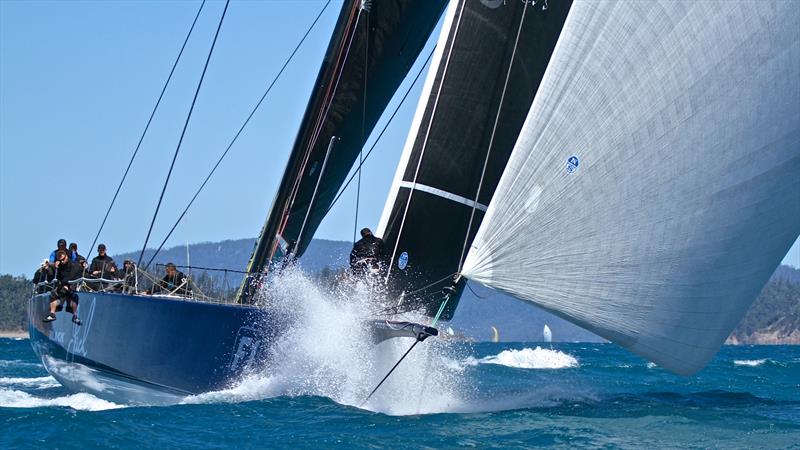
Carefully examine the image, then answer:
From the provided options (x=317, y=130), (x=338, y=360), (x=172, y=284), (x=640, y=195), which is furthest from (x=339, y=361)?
(x=640, y=195)

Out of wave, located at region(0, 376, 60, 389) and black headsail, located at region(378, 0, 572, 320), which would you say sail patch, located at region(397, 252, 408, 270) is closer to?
black headsail, located at region(378, 0, 572, 320)

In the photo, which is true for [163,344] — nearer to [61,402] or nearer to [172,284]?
[172,284]

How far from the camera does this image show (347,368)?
1125 centimetres

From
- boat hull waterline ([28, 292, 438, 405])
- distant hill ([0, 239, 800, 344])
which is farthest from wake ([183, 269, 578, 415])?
distant hill ([0, 239, 800, 344])

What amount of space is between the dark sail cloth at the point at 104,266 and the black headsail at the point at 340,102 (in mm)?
2068

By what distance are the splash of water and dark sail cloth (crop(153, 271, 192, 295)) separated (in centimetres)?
150

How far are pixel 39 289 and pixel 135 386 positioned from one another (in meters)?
4.98

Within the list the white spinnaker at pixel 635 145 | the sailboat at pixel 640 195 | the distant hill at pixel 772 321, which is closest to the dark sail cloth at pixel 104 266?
the sailboat at pixel 640 195

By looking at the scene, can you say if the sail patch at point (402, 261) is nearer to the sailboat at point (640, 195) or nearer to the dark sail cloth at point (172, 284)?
the sailboat at point (640, 195)

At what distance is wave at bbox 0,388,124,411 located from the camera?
12.9 metres

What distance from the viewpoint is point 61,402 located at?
13711 millimetres

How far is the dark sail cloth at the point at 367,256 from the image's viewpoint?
1127 cm

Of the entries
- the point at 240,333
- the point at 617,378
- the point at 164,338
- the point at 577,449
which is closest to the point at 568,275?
the point at 577,449

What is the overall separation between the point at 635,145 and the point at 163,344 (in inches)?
205
